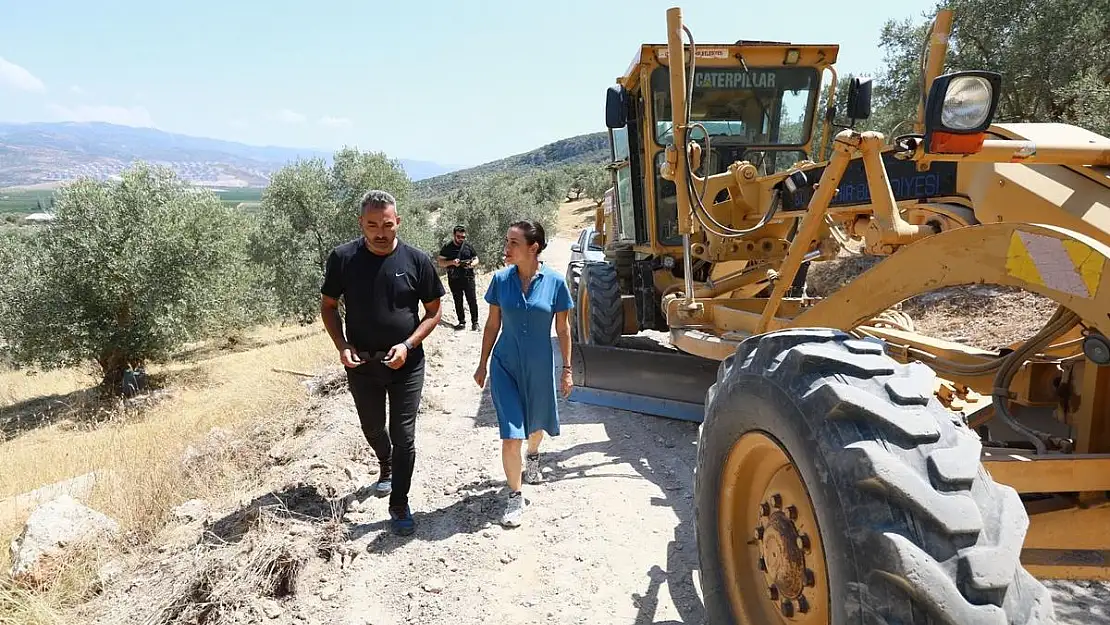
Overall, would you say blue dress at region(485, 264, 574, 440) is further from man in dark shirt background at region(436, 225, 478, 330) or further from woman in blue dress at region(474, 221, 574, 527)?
man in dark shirt background at region(436, 225, 478, 330)

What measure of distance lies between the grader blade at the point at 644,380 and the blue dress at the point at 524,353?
4.68 ft

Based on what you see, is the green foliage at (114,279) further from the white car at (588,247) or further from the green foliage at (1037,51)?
the green foliage at (1037,51)

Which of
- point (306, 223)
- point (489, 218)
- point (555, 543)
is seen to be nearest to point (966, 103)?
point (555, 543)

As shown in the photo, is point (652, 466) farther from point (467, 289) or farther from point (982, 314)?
point (467, 289)

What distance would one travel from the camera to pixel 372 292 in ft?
12.6

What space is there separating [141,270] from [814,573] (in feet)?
59.6

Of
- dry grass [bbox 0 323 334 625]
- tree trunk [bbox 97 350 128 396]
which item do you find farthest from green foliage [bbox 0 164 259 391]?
dry grass [bbox 0 323 334 625]

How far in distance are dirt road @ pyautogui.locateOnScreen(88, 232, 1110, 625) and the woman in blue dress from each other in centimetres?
35

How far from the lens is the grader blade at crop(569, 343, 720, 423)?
514cm

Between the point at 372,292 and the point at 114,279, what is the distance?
50.9 feet

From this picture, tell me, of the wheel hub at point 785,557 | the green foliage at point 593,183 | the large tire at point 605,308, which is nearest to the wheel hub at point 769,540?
the wheel hub at point 785,557

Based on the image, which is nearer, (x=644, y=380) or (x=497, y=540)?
(x=497, y=540)

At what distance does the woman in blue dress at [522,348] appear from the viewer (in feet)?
13.1

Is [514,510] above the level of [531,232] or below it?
below
